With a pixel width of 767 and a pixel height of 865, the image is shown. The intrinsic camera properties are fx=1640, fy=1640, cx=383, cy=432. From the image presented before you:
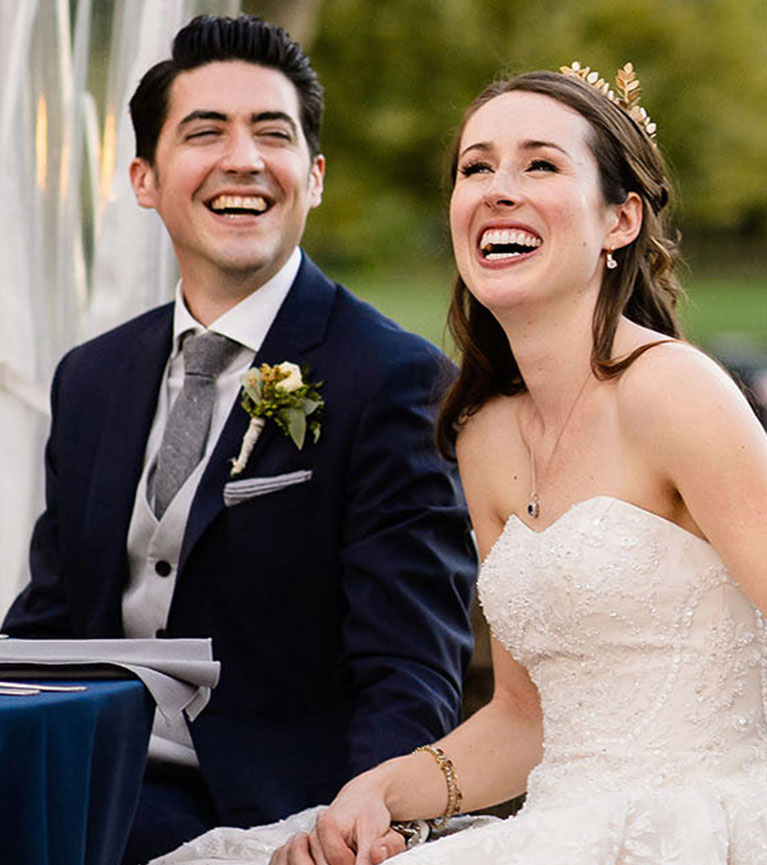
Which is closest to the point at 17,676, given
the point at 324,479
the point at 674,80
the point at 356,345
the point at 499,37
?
the point at 324,479

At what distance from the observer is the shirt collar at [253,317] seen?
359cm

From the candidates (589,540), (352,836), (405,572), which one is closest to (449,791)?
(352,836)

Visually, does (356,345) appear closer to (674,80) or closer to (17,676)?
(17,676)

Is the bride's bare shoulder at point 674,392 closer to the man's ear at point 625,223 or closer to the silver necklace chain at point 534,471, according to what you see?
the silver necklace chain at point 534,471

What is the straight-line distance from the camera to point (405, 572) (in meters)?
3.30

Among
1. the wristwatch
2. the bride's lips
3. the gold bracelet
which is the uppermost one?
the bride's lips

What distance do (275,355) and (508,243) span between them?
0.92 m

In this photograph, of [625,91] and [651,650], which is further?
[625,91]

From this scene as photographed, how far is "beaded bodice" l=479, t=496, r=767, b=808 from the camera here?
102 inches

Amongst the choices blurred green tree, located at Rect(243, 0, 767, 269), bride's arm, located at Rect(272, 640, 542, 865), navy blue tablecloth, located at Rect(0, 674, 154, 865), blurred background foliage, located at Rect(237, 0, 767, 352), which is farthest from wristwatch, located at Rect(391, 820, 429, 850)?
Answer: blurred green tree, located at Rect(243, 0, 767, 269)

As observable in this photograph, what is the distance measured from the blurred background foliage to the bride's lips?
11.1 m

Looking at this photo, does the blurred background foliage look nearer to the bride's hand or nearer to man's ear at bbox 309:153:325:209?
man's ear at bbox 309:153:325:209

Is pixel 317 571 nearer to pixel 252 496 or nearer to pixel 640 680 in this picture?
pixel 252 496

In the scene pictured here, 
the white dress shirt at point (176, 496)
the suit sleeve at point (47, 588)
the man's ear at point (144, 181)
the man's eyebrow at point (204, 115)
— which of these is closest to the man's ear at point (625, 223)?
the white dress shirt at point (176, 496)
